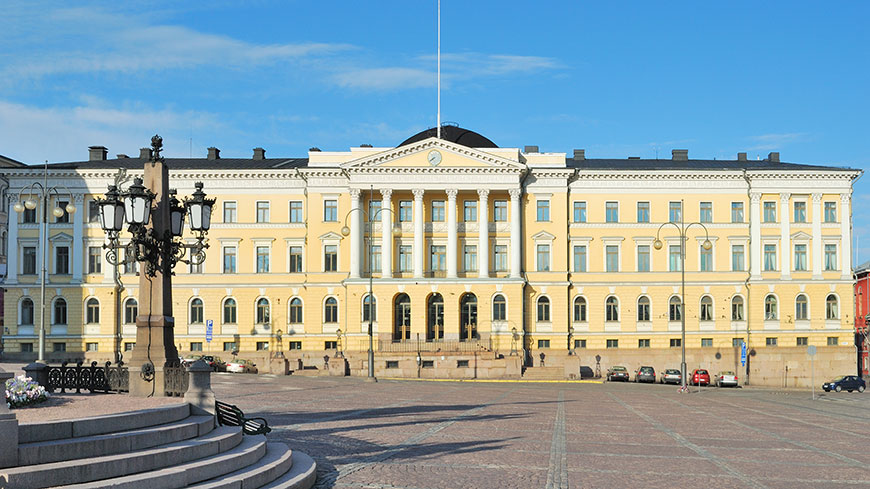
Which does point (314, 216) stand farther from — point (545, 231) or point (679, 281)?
point (679, 281)

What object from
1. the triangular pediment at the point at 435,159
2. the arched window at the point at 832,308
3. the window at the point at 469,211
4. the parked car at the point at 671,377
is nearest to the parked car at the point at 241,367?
the triangular pediment at the point at 435,159

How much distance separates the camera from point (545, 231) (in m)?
69.4

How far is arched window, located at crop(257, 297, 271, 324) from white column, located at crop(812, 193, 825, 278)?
137 ft

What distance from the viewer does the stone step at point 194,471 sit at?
1241cm

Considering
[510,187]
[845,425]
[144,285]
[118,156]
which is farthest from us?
[118,156]

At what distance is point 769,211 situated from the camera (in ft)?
233

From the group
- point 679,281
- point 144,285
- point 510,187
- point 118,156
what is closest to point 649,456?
point 144,285

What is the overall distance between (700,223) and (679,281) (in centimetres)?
499

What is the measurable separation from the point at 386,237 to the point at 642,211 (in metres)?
19.8

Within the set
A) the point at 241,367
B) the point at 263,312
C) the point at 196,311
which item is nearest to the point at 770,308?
the point at 263,312

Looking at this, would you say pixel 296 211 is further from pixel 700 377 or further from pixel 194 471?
pixel 194 471

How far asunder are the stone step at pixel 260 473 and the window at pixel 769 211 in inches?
2390

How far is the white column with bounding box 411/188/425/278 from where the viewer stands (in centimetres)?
6700

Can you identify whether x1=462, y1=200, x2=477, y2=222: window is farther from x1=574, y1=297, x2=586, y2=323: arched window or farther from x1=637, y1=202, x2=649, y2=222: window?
x1=637, y1=202, x2=649, y2=222: window
